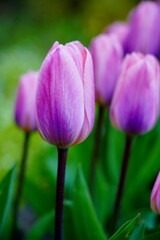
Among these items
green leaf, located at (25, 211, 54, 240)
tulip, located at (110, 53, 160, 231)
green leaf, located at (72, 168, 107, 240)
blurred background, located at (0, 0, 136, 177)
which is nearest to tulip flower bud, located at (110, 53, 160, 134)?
tulip, located at (110, 53, 160, 231)

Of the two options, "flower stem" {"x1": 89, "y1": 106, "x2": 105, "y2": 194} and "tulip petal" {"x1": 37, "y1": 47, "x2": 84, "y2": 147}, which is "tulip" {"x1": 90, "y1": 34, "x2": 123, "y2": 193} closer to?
"flower stem" {"x1": 89, "y1": 106, "x2": 105, "y2": 194}

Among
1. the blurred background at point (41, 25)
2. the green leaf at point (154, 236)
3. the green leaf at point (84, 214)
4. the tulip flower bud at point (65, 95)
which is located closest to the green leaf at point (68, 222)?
the green leaf at point (84, 214)

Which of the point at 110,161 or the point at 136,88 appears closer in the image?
the point at 136,88

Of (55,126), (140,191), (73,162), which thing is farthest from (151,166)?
(55,126)

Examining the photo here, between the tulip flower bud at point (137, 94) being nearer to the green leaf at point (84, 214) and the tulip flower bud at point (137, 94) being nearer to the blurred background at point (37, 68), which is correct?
the green leaf at point (84, 214)

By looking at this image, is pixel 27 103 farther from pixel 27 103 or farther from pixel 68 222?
pixel 68 222

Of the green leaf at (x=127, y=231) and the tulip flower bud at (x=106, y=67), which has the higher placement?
the tulip flower bud at (x=106, y=67)

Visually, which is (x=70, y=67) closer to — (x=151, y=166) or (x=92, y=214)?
(x=92, y=214)
